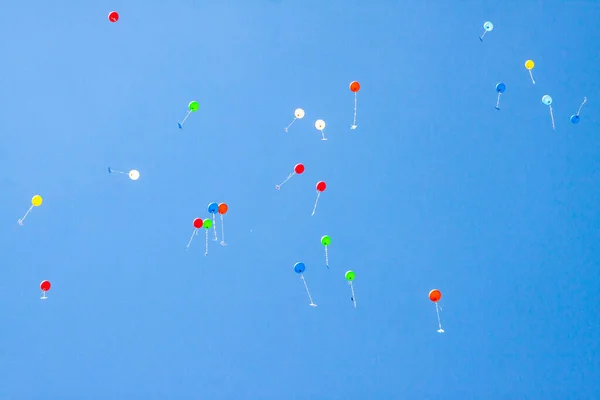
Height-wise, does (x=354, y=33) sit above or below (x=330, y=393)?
above

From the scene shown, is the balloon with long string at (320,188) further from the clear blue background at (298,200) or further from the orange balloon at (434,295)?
the orange balloon at (434,295)

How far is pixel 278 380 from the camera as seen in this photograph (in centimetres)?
180

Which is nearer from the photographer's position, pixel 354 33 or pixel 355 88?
pixel 355 88

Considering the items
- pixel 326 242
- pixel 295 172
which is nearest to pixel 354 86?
pixel 295 172

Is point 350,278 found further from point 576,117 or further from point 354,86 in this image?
point 576,117

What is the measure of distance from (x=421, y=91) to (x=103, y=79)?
36.4 inches

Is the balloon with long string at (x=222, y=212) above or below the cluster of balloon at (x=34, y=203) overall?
below

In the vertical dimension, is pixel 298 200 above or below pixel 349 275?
above

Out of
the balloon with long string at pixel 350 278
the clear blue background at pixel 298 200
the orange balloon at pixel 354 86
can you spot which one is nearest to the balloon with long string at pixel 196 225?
the clear blue background at pixel 298 200

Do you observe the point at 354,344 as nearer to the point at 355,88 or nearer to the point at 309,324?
the point at 309,324

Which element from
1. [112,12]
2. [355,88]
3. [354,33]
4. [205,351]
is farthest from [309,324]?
[112,12]

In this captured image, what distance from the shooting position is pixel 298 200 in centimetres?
184

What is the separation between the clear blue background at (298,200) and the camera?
178 cm

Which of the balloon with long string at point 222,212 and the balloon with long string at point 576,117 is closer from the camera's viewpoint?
the balloon with long string at point 222,212
